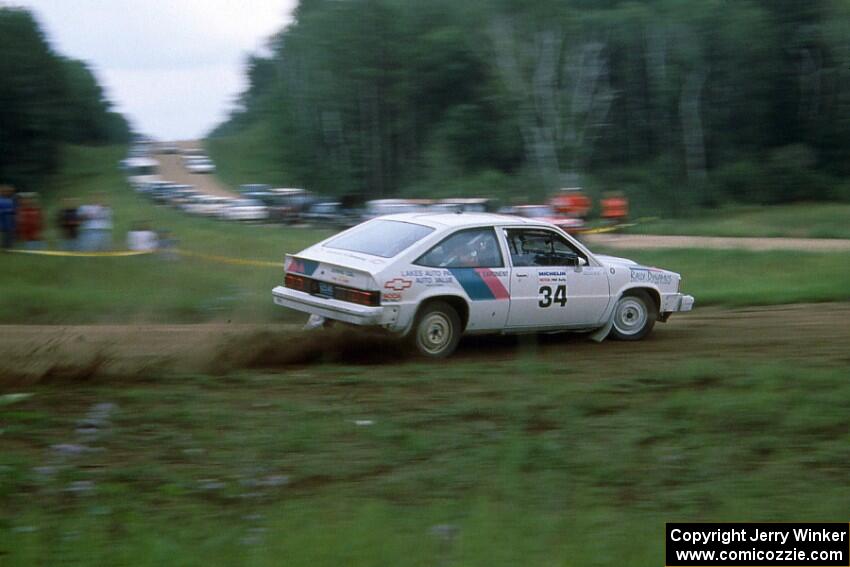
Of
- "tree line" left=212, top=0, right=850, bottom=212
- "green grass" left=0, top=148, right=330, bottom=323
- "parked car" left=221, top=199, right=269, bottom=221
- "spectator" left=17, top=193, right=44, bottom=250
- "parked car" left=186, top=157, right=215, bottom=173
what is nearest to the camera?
"green grass" left=0, top=148, right=330, bottom=323

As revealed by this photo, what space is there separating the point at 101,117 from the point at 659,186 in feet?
143

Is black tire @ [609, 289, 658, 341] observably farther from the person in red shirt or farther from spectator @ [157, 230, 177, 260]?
the person in red shirt

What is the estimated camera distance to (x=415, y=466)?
605 centimetres

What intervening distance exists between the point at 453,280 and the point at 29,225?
1052 cm

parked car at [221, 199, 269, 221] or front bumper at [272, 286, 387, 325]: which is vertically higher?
parked car at [221, 199, 269, 221]

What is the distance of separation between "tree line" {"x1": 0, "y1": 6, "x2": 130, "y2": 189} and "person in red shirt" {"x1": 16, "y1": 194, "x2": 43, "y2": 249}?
31.9 m

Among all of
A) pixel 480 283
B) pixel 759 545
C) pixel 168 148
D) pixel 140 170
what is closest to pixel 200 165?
pixel 168 148

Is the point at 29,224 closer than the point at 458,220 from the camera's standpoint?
No

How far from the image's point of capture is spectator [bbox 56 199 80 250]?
17656 millimetres

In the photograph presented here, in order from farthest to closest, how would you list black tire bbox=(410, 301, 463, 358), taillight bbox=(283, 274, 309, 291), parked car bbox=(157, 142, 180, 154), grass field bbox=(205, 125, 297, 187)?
parked car bbox=(157, 142, 180, 154) < grass field bbox=(205, 125, 297, 187) < taillight bbox=(283, 274, 309, 291) < black tire bbox=(410, 301, 463, 358)

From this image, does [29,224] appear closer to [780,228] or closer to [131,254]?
[131,254]

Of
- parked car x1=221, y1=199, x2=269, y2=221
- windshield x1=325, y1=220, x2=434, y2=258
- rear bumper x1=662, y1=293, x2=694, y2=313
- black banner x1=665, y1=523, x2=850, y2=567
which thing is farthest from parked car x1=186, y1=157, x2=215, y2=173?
black banner x1=665, y1=523, x2=850, y2=567

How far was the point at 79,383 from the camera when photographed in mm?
8008

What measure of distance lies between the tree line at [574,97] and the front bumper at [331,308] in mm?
41694
